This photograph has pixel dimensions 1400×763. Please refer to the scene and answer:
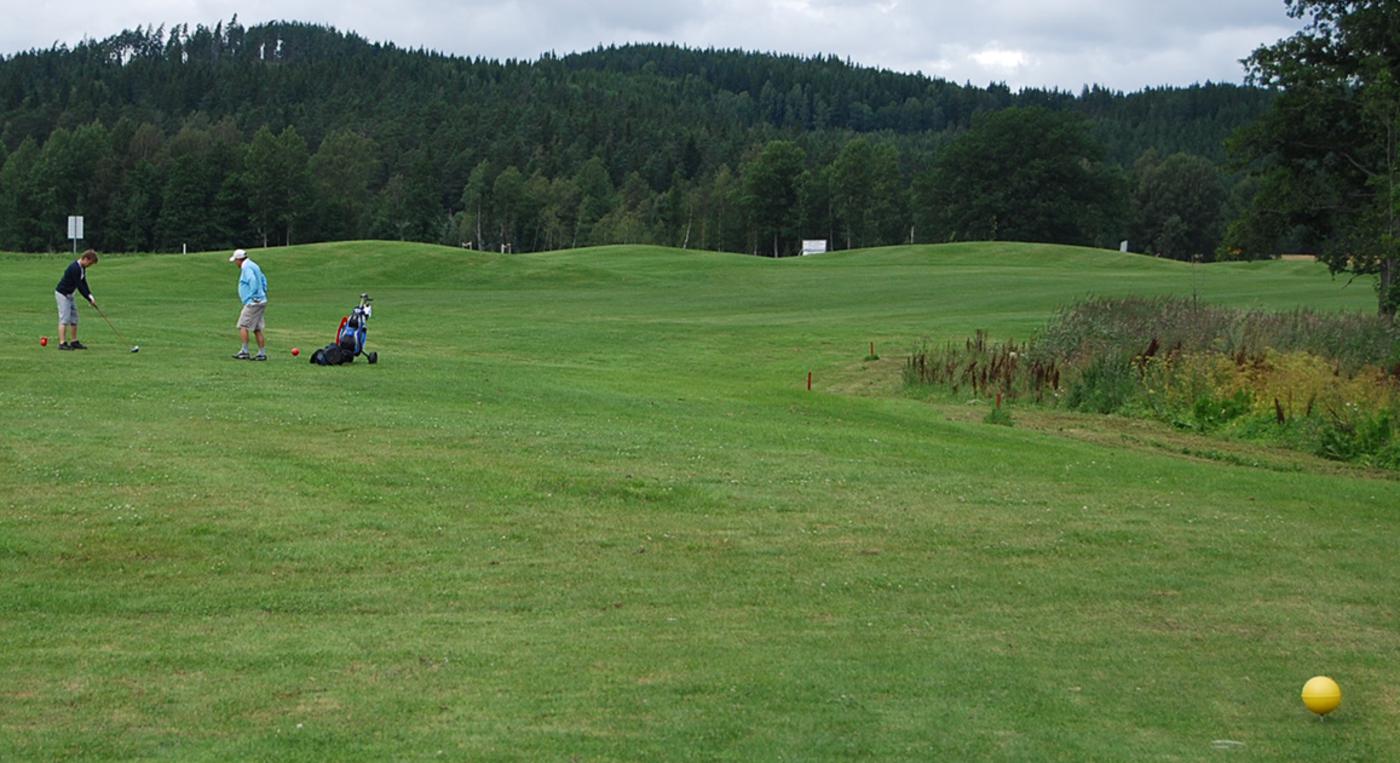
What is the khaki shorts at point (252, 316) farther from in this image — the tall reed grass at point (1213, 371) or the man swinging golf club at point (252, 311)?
the tall reed grass at point (1213, 371)

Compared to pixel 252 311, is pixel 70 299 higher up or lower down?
higher up

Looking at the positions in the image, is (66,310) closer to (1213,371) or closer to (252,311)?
(252,311)

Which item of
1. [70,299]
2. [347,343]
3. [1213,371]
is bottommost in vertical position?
[1213,371]

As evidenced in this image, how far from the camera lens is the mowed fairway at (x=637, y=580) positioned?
7.69m

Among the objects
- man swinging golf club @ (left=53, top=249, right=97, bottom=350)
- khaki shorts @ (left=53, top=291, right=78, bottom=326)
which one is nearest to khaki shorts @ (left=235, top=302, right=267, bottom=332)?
man swinging golf club @ (left=53, top=249, right=97, bottom=350)

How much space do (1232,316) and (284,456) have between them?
21.5m

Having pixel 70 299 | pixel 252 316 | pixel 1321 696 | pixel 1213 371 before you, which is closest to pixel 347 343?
pixel 252 316

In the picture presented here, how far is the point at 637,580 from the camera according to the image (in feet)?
35.4

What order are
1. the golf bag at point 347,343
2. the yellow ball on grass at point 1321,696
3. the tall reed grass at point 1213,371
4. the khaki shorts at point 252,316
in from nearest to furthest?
the yellow ball on grass at point 1321,696 → the tall reed grass at point 1213,371 → the golf bag at point 347,343 → the khaki shorts at point 252,316

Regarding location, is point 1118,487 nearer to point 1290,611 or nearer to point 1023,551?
point 1023,551

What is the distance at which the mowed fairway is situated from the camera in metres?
7.69

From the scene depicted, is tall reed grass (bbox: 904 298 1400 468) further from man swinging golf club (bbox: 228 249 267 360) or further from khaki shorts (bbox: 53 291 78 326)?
khaki shorts (bbox: 53 291 78 326)

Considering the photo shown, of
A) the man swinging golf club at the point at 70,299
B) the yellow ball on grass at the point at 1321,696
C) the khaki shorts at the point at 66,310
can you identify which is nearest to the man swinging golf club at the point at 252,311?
the man swinging golf club at the point at 70,299

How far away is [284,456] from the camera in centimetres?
1462
